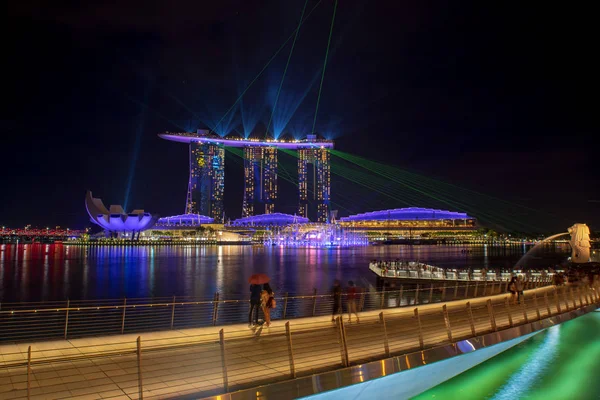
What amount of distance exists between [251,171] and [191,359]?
175221mm

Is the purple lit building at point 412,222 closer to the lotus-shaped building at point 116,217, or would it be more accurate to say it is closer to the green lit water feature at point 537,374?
the lotus-shaped building at point 116,217

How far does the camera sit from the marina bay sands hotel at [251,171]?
544 feet

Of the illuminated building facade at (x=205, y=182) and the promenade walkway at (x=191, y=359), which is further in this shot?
the illuminated building facade at (x=205, y=182)

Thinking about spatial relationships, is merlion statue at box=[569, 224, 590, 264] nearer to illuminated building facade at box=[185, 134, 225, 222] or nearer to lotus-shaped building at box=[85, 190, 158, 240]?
lotus-shaped building at box=[85, 190, 158, 240]

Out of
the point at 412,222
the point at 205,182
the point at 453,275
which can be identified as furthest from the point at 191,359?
the point at 205,182

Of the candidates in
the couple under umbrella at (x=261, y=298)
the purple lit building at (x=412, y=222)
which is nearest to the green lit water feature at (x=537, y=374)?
the couple under umbrella at (x=261, y=298)

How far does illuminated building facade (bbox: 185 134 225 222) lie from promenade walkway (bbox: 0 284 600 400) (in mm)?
159519

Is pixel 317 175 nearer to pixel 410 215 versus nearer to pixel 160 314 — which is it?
pixel 410 215

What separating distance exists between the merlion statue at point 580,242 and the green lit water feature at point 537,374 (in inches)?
866

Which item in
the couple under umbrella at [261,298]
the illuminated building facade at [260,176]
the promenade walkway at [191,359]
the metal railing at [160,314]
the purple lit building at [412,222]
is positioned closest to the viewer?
the promenade walkway at [191,359]

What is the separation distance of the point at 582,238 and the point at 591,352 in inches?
947

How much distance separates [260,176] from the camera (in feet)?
593

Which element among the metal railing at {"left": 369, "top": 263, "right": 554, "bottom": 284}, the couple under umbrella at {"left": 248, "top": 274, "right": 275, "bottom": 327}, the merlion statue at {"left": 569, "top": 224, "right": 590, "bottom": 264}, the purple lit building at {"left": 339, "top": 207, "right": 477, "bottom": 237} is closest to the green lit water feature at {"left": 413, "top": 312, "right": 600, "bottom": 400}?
the couple under umbrella at {"left": 248, "top": 274, "right": 275, "bottom": 327}

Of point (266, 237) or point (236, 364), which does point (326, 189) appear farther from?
point (236, 364)
